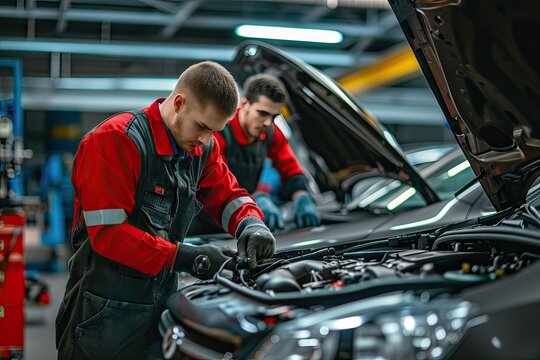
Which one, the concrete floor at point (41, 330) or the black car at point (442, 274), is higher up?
the black car at point (442, 274)

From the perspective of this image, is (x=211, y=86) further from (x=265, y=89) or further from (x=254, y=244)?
(x=265, y=89)

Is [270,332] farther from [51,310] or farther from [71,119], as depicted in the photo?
[71,119]

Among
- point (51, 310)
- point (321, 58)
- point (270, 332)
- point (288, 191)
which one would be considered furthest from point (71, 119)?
point (270, 332)

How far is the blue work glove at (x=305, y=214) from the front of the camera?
178 inches

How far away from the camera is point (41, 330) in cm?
566

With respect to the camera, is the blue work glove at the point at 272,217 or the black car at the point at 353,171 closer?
the black car at the point at 353,171

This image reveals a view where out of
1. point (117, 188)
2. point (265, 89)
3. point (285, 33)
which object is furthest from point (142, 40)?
point (117, 188)

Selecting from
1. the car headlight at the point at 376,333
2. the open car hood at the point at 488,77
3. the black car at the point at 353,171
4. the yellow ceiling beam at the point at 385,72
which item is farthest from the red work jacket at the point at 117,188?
the yellow ceiling beam at the point at 385,72

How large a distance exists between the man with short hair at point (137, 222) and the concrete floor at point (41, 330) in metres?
2.34

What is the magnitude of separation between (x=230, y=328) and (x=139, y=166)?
77 centimetres

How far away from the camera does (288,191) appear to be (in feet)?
15.9

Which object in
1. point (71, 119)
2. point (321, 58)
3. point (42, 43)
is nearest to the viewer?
point (42, 43)

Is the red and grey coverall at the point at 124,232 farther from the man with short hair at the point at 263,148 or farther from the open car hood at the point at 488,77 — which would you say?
the man with short hair at the point at 263,148

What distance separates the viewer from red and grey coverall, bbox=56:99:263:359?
2.39 m
